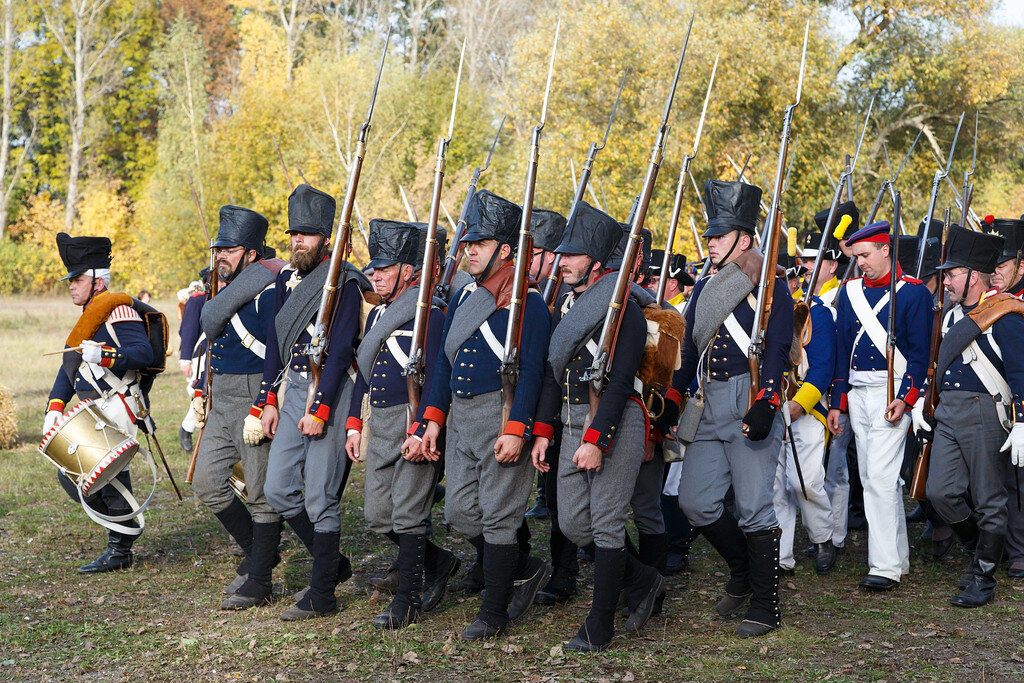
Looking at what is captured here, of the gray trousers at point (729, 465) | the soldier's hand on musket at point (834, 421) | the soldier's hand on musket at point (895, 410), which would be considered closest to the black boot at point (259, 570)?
the gray trousers at point (729, 465)

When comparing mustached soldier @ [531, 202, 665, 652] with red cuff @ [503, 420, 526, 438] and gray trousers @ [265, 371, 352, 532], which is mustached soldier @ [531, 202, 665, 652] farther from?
gray trousers @ [265, 371, 352, 532]

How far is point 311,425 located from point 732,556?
8.36 feet

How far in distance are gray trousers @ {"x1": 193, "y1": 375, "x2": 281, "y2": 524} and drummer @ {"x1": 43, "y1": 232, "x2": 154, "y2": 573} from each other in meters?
1.00

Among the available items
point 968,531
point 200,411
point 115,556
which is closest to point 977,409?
point 968,531

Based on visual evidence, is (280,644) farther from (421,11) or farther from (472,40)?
(421,11)

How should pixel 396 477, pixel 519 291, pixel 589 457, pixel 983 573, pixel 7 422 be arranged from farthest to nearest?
pixel 7 422 → pixel 983 573 → pixel 396 477 → pixel 519 291 → pixel 589 457

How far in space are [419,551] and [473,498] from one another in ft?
1.68

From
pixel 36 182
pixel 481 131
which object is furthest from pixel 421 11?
pixel 36 182

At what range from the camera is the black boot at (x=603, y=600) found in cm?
554

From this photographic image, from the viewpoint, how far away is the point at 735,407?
5.89 metres

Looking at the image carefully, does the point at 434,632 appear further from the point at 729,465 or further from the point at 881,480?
the point at 881,480

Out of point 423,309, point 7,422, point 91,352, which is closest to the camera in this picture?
point 423,309

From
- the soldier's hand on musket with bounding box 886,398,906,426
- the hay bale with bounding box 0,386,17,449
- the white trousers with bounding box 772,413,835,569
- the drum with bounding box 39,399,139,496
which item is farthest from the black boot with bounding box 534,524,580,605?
the hay bale with bounding box 0,386,17,449

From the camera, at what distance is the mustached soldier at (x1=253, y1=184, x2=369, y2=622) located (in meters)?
6.23
